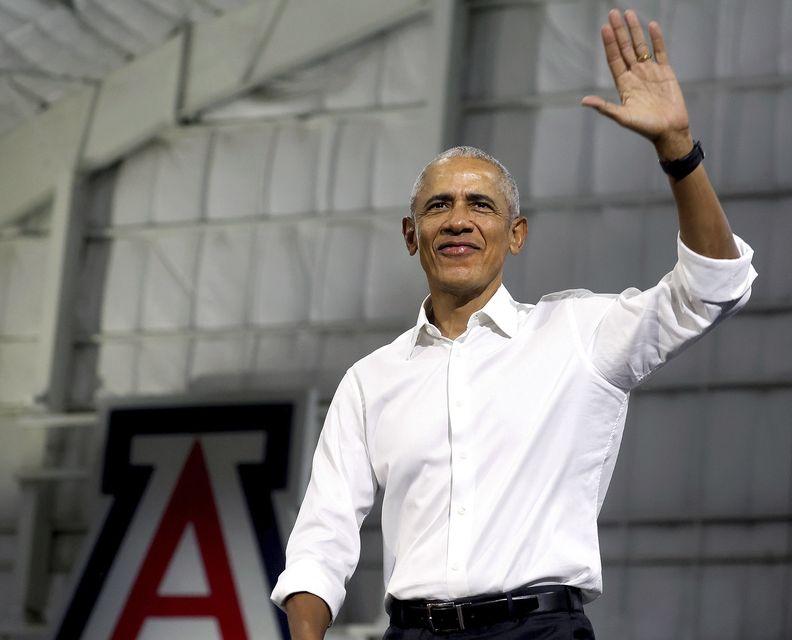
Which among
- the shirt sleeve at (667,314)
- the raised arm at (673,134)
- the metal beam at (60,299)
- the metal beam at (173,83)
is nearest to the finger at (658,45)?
the raised arm at (673,134)

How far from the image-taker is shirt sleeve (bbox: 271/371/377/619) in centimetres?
219

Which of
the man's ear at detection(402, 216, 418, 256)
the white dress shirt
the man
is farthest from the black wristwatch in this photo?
the man's ear at detection(402, 216, 418, 256)

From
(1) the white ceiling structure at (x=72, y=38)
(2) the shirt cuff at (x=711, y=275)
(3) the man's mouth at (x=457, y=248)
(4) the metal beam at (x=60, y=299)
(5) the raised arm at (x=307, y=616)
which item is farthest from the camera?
(4) the metal beam at (x=60, y=299)

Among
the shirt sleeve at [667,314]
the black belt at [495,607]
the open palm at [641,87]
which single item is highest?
the open palm at [641,87]

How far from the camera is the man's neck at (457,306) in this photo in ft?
7.59

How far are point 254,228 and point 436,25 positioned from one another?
1482mm

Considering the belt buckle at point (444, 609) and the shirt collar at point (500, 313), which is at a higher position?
the shirt collar at point (500, 313)

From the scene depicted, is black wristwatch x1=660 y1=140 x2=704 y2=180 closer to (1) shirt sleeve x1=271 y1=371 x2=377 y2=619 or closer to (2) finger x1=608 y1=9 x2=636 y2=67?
(2) finger x1=608 y1=9 x2=636 y2=67

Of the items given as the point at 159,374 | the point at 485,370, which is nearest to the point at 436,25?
the point at 159,374

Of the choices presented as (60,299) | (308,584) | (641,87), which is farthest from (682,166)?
(60,299)

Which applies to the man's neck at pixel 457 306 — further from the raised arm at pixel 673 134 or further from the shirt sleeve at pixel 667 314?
the raised arm at pixel 673 134

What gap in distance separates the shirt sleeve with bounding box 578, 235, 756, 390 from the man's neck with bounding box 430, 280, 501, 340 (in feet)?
0.65

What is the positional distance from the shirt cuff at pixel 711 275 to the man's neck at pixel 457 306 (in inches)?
15.4

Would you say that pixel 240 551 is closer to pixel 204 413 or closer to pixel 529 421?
pixel 204 413
